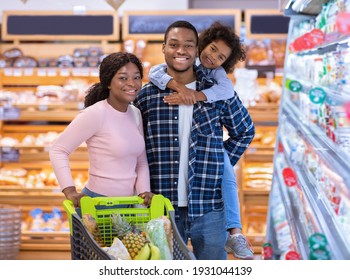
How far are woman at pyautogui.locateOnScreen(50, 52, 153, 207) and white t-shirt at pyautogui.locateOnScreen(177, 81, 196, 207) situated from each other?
0.51ft

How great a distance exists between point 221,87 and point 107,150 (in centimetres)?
52

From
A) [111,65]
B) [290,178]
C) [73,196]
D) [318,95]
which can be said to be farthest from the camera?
[290,178]

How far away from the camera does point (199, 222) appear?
3047 mm

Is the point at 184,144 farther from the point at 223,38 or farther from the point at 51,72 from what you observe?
the point at 51,72

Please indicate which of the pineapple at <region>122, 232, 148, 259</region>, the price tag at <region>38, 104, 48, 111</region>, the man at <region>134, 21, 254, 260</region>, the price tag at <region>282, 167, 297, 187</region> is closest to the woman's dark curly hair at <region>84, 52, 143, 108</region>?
the man at <region>134, 21, 254, 260</region>

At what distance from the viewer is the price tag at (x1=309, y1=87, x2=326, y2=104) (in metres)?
3.68

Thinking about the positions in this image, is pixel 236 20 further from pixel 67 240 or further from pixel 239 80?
pixel 67 240

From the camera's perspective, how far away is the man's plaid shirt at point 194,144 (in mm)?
3029

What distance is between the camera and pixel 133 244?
2.54 metres

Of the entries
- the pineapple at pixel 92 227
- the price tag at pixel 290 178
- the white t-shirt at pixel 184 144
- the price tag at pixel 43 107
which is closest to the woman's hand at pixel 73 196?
the pineapple at pixel 92 227

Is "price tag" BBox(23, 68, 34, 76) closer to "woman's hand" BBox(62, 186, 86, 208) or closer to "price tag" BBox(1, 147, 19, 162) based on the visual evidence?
"price tag" BBox(1, 147, 19, 162)

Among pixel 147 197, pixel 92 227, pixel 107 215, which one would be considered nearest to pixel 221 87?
pixel 147 197

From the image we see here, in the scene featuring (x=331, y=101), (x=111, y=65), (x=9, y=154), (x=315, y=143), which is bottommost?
(x=9, y=154)
